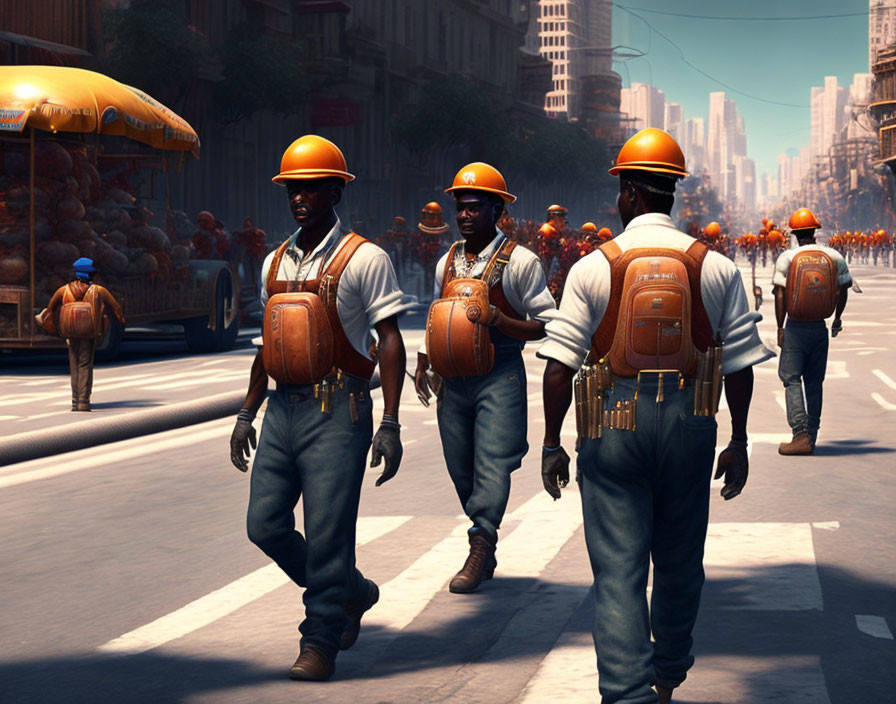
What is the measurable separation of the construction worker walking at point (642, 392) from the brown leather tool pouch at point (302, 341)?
106 cm

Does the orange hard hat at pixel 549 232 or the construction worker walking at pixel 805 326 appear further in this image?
the orange hard hat at pixel 549 232

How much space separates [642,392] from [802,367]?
730 cm

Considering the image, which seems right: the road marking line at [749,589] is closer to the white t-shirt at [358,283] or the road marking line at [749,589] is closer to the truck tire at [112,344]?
the white t-shirt at [358,283]

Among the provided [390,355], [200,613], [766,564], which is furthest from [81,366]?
[390,355]

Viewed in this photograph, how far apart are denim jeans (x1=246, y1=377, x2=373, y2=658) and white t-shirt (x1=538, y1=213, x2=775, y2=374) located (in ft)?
3.58

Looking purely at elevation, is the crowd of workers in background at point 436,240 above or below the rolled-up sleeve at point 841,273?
above

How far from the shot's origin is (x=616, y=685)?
4414 mm

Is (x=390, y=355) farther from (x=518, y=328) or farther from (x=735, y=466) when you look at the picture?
(x=518, y=328)

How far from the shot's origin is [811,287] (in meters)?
11.4

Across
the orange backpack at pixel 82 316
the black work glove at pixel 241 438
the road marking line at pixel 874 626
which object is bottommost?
the road marking line at pixel 874 626

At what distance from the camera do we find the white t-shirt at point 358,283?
5.47 m

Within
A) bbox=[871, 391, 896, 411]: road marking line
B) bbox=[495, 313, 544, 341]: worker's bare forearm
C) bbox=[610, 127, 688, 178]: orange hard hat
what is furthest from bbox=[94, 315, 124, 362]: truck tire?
bbox=[610, 127, 688, 178]: orange hard hat

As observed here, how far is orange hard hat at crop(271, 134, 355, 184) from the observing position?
5473 millimetres

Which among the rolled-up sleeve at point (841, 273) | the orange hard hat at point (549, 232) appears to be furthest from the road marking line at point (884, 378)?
the orange hard hat at point (549, 232)
